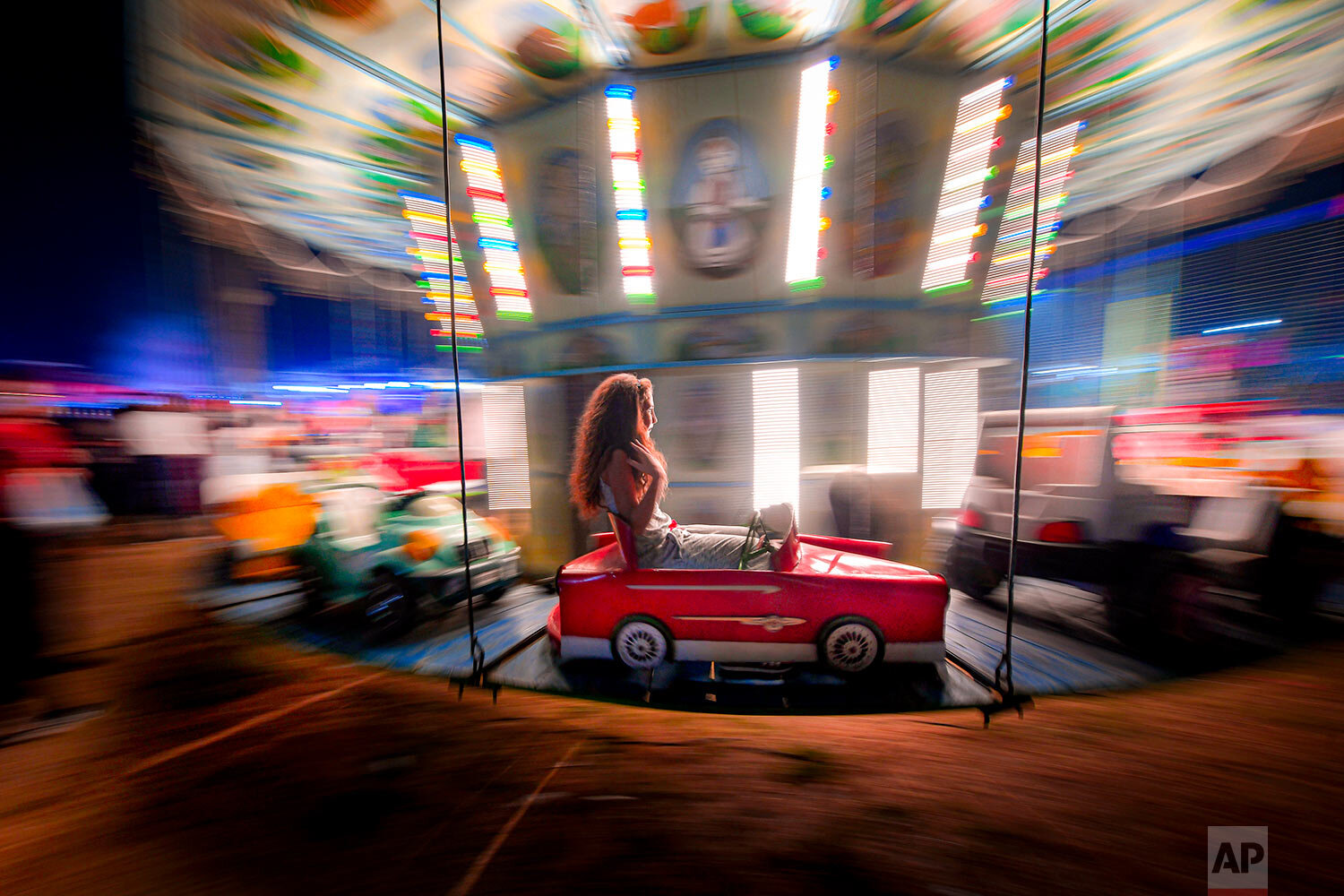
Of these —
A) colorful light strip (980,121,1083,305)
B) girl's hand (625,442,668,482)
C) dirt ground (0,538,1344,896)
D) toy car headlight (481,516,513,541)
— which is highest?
colorful light strip (980,121,1083,305)

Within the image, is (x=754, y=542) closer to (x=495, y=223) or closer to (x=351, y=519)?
(x=495, y=223)

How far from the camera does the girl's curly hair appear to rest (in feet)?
6.30

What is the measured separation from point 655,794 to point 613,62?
2.92 meters

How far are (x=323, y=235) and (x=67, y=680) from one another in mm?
3566

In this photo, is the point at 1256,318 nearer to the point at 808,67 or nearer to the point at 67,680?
the point at 808,67

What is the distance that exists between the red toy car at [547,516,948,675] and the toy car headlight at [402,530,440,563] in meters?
1.41

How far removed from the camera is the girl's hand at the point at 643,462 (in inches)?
75.2

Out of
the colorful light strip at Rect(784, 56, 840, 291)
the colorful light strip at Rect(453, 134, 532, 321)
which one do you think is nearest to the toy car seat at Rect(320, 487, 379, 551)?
the colorful light strip at Rect(453, 134, 532, 321)

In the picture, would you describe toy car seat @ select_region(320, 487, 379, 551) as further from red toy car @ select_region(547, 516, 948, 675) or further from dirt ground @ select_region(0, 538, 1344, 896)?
red toy car @ select_region(547, 516, 948, 675)

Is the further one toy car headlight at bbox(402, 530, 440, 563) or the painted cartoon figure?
toy car headlight at bbox(402, 530, 440, 563)

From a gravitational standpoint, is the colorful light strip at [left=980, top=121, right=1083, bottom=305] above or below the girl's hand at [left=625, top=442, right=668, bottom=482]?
above

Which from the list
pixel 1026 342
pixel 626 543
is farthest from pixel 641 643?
pixel 1026 342

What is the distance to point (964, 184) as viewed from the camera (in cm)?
204

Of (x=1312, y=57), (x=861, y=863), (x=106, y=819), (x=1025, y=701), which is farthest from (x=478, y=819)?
(x=1312, y=57)
